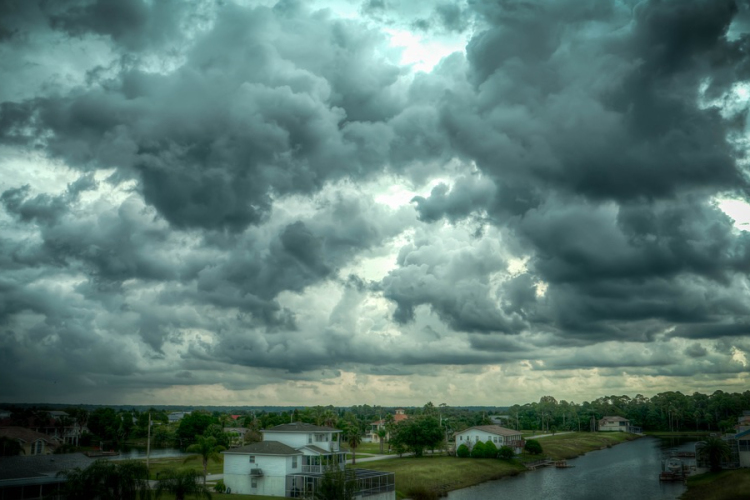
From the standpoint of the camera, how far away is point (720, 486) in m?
75.4

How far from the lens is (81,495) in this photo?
45.2 meters

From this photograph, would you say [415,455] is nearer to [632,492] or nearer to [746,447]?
[632,492]

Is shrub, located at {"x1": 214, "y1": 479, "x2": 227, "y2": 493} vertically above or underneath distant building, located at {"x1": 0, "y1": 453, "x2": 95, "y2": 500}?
underneath

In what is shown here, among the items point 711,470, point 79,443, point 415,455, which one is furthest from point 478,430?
point 79,443

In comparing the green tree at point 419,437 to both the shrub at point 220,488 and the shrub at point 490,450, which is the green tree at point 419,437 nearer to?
the shrub at point 490,450

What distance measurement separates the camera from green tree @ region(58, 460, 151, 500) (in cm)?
4522

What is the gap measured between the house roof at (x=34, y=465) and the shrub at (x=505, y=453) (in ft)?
253

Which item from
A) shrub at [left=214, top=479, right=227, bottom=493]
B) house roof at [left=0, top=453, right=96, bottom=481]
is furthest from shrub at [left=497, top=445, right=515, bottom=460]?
house roof at [left=0, top=453, right=96, bottom=481]

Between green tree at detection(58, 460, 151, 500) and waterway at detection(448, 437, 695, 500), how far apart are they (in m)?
44.5

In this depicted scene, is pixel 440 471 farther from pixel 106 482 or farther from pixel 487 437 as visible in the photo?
pixel 106 482

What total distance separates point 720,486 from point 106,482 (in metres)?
70.9

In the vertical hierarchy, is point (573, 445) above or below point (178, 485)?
below

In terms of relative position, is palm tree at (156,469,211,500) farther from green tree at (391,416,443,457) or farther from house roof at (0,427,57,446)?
house roof at (0,427,57,446)

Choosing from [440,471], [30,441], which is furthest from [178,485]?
[30,441]
